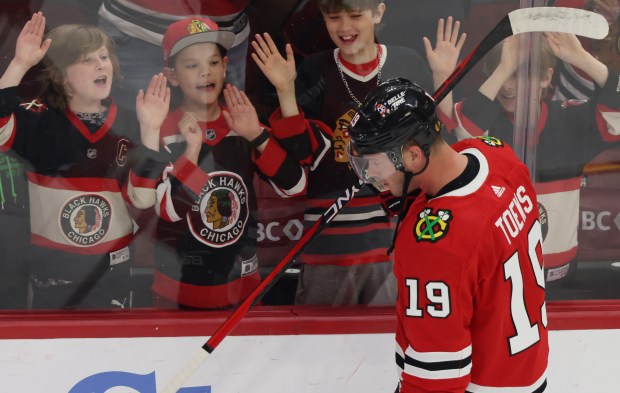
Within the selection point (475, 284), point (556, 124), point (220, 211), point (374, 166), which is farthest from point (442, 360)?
point (556, 124)

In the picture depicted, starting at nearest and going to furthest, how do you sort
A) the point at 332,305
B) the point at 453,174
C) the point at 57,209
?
the point at 453,174 < the point at 57,209 < the point at 332,305

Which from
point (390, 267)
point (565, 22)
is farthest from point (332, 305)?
point (565, 22)

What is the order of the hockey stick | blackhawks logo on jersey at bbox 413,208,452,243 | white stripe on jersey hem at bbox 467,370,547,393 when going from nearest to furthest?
blackhawks logo on jersey at bbox 413,208,452,243 → white stripe on jersey hem at bbox 467,370,547,393 → the hockey stick

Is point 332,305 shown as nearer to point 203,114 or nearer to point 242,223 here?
point 242,223

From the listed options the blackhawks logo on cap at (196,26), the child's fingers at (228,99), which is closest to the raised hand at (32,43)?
the blackhawks logo on cap at (196,26)

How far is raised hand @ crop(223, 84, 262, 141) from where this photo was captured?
2.24 meters

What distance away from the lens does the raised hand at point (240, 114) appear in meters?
2.24

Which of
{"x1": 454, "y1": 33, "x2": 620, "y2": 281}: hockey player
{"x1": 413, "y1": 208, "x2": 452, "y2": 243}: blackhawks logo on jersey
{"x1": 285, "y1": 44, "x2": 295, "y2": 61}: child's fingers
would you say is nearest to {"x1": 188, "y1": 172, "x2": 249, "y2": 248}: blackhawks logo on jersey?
{"x1": 285, "y1": 44, "x2": 295, "y2": 61}: child's fingers

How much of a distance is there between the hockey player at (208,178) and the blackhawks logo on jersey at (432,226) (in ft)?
2.26

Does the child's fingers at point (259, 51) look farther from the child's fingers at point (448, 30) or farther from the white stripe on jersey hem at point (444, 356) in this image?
the white stripe on jersey hem at point (444, 356)

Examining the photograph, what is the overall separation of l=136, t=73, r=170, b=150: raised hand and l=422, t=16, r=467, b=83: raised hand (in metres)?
0.73

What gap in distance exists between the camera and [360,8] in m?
2.20

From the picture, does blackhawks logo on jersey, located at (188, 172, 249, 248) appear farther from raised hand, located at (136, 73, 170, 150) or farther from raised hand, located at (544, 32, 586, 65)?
raised hand, located at (544, 32, 586, 65)

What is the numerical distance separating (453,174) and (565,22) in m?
0.66
